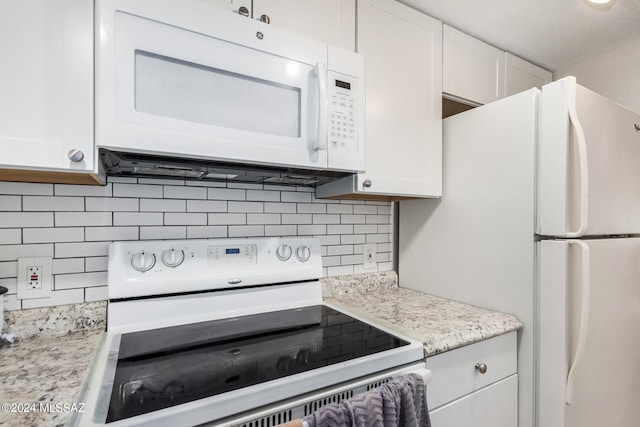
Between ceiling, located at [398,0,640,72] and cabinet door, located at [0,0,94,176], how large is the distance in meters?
1.32

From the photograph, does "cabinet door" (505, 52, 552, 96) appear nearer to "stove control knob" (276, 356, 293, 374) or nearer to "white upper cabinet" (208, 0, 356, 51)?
"white upper cabinet" (208, 0, 356, 51)

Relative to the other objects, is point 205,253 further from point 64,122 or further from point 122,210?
point 64,122

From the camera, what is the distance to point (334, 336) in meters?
1.11

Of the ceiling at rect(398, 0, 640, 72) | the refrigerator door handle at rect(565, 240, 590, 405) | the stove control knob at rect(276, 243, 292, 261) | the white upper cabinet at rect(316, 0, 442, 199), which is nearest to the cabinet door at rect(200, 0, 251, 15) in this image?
the white upper cabinet at rect(316, 0, 442, 199)

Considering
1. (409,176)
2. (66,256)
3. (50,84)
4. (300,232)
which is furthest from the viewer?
(300,232)

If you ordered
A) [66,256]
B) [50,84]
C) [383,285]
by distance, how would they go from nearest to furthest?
[50,84] < [66,256] < [383,285]

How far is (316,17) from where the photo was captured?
1231mm

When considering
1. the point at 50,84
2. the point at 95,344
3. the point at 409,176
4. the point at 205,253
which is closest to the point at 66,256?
the point at 95,344

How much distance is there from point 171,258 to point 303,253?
1.79 feet

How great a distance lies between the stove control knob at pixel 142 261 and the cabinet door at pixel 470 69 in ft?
4.97

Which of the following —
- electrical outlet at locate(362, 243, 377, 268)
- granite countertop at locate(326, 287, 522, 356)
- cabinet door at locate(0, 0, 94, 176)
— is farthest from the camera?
electrical outlet at locate(362, 243, 377, 268)

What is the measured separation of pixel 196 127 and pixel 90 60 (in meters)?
0.30

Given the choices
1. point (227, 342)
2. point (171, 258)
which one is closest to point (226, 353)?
point (227, 342)

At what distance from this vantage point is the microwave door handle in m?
1.10
